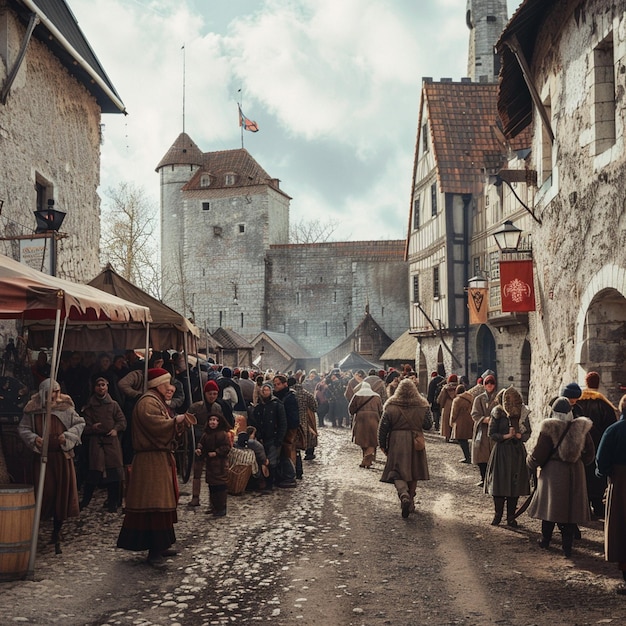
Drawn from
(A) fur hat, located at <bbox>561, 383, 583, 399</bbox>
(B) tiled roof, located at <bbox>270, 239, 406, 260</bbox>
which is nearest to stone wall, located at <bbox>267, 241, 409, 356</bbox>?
(B) tiled roof, located at <bbox>270, 239, 406, 260</bbox>

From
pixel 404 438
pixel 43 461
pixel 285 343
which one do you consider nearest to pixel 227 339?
pixel 285 343

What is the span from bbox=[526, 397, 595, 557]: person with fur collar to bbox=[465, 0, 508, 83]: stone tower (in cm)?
2996

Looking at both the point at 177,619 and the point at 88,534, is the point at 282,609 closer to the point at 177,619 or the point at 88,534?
the point at 177,619

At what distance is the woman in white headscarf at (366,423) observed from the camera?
45.7 feet

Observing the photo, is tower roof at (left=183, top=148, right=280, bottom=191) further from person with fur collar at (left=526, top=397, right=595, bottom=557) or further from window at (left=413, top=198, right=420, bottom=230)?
person with fur collar at (left=526, top=397, right=595, bottom=557)

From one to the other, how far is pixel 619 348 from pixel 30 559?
7.13 meters

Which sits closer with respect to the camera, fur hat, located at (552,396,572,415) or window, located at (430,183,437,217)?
fur hat, located at (552,396,572,415)

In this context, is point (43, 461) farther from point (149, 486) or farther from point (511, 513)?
point (511, 513)

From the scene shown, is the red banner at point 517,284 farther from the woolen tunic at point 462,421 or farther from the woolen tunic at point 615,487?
the woolen tunic at point 615,487

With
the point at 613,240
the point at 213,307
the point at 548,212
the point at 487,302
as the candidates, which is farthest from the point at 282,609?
the point at 213,307

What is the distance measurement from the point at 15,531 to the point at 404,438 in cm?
457

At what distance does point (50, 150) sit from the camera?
14.4 m

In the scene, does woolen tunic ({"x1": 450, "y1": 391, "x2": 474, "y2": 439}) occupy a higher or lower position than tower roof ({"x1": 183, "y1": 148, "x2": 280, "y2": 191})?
lower

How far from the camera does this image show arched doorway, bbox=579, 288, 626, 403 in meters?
10.1
